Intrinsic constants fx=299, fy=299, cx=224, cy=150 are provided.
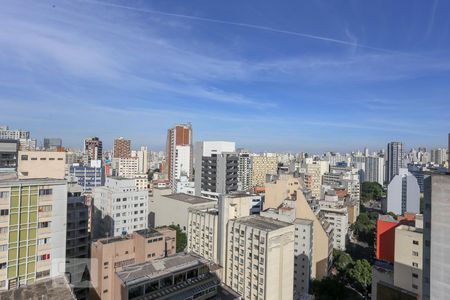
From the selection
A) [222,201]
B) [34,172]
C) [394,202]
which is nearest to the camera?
[34,172]

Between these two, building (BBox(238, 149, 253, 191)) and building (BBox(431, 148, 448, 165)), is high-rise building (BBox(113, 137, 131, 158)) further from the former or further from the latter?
Result: building (BBox(431, 148, 448, 165))

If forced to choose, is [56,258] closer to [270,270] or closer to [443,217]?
[270,270]

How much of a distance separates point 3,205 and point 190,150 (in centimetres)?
4143

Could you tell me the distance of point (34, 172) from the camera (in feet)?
52.2

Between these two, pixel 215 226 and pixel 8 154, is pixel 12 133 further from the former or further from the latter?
pixel 215 226

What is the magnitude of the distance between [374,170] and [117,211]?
196 feet

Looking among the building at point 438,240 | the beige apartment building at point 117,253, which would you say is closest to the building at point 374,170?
the beige apartment building at point 117,253

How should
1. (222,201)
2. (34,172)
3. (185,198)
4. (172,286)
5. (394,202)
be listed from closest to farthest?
1. (172,286)
2. (34,172)
3. (222,201)
4. (185,198)
5. (394,202)

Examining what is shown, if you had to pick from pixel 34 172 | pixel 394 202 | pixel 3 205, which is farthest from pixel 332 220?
pixel 3 205

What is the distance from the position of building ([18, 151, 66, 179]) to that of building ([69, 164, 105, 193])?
88.0ft

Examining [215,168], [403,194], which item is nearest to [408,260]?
[215,168]

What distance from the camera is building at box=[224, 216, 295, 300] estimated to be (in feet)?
46.6

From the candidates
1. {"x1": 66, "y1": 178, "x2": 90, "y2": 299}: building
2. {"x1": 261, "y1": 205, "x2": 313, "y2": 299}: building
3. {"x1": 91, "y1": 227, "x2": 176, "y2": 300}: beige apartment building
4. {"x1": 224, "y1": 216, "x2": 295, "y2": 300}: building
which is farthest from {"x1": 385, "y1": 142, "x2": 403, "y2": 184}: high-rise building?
{"x1": 66, "y1": 178, "x2": 90, "y2": 299}: building

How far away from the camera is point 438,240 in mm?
8227
